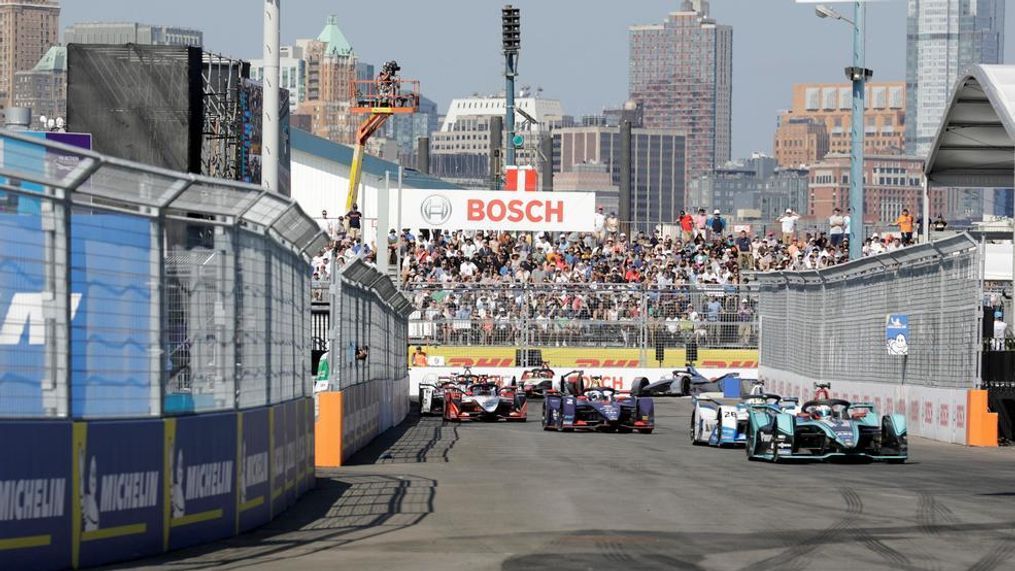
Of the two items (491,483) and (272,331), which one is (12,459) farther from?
(491,483)

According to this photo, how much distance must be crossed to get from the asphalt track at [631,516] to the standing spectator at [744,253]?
1219 inches

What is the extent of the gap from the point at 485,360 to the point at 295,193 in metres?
30.0

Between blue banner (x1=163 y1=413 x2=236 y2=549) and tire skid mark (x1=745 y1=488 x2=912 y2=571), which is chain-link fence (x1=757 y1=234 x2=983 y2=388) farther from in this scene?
blue banner (x1=163 y1=413 x2=236 y2=549)

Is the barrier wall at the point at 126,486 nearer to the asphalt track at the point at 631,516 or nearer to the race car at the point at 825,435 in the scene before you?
the asphalt track at the point at 631,516

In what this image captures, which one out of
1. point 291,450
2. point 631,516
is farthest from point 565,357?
point 631,516

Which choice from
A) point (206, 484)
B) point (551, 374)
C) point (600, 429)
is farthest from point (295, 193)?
point (206, 484)

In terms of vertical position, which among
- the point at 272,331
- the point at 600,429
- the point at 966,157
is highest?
the point at 966,157

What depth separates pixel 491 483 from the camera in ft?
58.2

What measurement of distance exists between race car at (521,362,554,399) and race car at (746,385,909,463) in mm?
20281

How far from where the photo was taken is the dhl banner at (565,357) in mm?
47031

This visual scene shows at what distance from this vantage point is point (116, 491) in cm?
1107

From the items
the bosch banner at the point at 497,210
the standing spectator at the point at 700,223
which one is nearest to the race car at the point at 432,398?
the bosch banner at the point at 497,210

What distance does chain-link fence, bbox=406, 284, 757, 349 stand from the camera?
1852 inches

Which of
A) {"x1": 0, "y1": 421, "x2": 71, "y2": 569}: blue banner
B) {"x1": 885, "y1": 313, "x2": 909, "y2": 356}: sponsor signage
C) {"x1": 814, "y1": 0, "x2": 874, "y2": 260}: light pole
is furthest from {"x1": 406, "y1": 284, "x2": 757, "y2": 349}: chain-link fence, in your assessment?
{"x1": 0, "y1": 421, "x2": 71, "y2": 569}: blue banner
